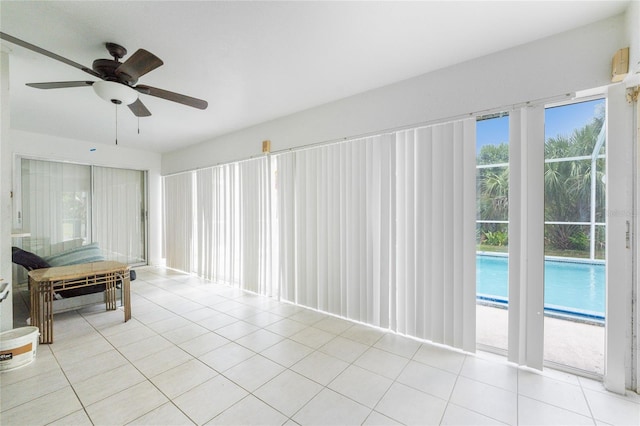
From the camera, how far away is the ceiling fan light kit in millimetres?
2023

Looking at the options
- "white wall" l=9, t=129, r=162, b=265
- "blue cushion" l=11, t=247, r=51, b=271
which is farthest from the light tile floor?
"white wall" l=9, t=129, r=162, b=265

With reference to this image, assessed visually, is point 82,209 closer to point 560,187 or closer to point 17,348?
point 17,348

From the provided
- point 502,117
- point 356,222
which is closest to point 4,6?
point 356,222

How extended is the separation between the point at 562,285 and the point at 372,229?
8.62ft

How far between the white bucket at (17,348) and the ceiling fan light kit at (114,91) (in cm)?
214

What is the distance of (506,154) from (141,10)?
9.87 ft

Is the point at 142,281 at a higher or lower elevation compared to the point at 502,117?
lower

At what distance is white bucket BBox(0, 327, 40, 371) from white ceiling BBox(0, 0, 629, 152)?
2.40 m

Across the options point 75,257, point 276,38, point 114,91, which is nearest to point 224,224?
point 75,257

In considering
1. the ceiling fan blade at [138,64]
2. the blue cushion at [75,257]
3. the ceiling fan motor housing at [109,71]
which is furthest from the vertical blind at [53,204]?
the ceiling fan blade at [138,64]

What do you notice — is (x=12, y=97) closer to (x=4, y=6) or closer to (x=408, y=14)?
(x=4, y=6)

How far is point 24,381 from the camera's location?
80.6 inches

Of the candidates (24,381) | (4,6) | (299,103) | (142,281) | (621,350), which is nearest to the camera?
(4,6)

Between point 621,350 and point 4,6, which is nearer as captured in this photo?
point 4,6
